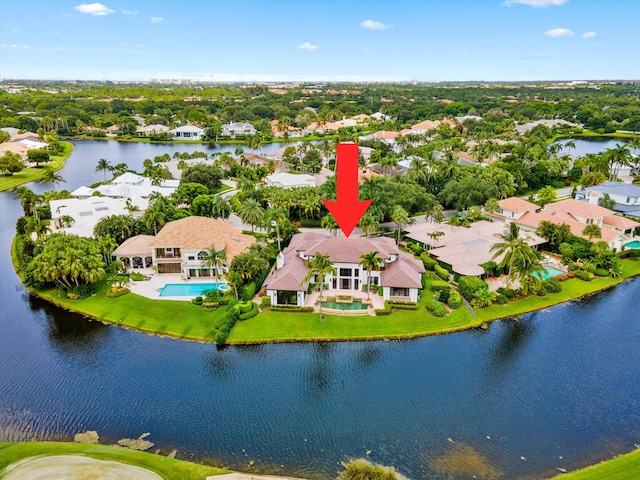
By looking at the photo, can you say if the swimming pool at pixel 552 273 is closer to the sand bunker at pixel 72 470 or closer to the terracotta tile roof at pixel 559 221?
the terracotta tile roof at pixel 559 221

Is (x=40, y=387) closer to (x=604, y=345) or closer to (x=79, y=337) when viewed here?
(x=79, y=337)

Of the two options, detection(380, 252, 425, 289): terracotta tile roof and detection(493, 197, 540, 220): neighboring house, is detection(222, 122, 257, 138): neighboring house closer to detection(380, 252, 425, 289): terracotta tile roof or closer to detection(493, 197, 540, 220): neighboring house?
detection(493, 197, 540, 220): neighboring house

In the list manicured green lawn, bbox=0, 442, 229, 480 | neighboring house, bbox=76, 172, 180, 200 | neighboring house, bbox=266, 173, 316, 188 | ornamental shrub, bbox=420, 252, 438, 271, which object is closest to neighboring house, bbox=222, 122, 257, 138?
neighboring house, bbox=76, 172, 180, 200

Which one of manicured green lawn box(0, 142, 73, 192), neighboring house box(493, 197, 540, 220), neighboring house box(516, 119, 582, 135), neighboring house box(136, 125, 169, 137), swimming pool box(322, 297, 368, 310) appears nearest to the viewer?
swimming pool box(322, 297, 368, 310)

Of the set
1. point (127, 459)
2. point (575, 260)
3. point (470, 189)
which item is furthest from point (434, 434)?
point (470, 189)

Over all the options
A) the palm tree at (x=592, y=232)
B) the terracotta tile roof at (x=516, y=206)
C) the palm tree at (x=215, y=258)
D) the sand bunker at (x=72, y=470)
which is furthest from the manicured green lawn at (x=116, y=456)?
the terracotta tile roof at (x=516, y=206)

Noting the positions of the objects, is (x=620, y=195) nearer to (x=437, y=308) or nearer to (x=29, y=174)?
(x=437, y=308)

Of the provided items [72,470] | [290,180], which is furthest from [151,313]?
[290,180]
